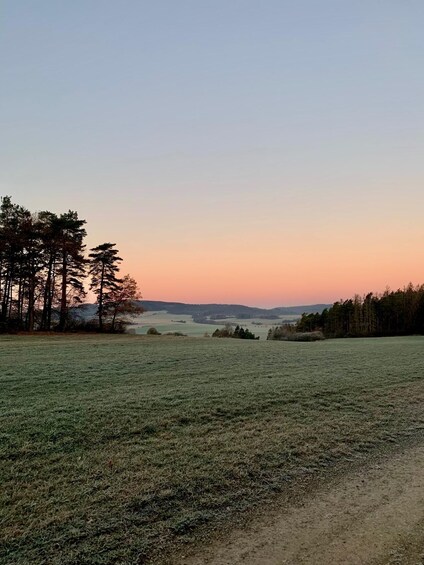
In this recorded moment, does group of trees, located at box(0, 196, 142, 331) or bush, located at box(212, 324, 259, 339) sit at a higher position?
group of trees, located at box(0, 196, 142, 331)

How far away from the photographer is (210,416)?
832 centimetres

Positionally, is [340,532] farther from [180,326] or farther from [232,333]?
[180,326]

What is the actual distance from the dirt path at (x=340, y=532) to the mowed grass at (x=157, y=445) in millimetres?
449

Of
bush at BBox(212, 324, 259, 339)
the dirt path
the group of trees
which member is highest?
the group of trees

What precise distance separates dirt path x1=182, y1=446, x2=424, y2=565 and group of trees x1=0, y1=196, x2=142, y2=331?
3721 centimetres

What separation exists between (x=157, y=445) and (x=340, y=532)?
3.45 m

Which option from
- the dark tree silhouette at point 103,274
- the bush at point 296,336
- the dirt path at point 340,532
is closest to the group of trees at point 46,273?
the dark tree silhouette at point 103,274

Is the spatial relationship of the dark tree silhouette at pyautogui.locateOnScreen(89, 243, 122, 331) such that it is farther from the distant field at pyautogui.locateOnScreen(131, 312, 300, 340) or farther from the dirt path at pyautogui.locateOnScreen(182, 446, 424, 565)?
the dirt path at pyautogui.locateOnScreen(182, 446, 424, 565)

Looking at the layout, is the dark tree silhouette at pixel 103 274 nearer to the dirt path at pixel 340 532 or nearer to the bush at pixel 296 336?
the bush at pixel 296 336

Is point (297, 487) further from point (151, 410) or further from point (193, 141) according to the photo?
point (193, 141)

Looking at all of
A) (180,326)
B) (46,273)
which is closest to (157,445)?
(46,273)

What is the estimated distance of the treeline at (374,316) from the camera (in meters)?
61.4

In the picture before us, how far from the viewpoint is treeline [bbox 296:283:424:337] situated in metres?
61.4

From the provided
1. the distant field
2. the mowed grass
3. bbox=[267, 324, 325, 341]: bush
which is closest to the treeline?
the distant field
